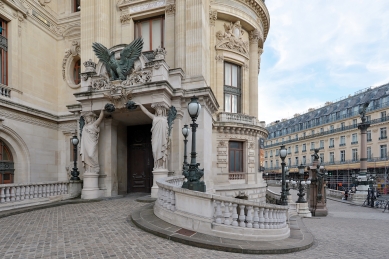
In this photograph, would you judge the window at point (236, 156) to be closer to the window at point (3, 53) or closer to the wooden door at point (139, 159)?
the wooden door at point (139, 159)

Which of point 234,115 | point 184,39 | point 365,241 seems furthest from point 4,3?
point 365,241

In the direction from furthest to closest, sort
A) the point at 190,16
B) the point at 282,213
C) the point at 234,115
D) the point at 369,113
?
the point at 369,113
the point at 234,115
the point at 190,16
the point at 282,213

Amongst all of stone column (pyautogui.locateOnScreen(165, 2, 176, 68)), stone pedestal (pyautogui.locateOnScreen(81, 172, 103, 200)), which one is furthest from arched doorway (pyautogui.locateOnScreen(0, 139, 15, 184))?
stone column (pyautogui.locateOnScreen(165, 2, 176, 68))

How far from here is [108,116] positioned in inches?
526

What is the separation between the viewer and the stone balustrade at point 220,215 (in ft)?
20.3

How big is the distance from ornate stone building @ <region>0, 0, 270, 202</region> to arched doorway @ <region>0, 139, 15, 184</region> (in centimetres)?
6

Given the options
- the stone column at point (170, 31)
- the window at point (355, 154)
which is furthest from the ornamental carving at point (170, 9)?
the window at point (355, 154)

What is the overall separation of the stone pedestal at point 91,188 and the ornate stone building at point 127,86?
17.6 inches

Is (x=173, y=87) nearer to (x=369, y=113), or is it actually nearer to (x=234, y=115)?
(x=234, y=115)

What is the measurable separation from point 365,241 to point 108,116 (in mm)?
12382

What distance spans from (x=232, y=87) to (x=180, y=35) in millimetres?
8377

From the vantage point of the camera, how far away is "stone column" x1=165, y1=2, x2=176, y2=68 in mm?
15305

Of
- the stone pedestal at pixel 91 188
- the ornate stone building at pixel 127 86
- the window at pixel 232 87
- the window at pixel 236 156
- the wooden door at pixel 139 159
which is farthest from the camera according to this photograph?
the window at pixel 232 87

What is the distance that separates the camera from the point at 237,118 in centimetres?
2041
